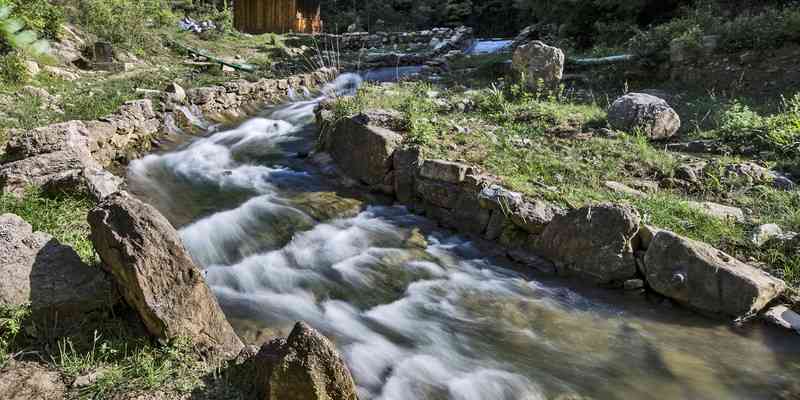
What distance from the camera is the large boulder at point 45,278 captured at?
2752mm

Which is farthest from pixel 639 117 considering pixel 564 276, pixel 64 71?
pixel 64 71

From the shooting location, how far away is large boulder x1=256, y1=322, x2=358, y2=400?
2365mm

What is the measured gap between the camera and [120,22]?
37.6ft

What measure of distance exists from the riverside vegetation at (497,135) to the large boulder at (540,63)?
Answer: 372 mm

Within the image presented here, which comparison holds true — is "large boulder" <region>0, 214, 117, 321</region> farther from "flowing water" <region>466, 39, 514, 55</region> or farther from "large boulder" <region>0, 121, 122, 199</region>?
"flowing water" <region>466, 39, 514, 55</region>

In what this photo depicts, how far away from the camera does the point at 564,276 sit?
4586 millimetres

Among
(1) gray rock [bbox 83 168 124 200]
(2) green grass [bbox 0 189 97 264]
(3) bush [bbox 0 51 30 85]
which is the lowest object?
(2) green grass [bbox 0 189 97 264]

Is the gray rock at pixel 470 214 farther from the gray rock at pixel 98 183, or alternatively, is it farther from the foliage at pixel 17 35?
the foliage at pixel 17 35

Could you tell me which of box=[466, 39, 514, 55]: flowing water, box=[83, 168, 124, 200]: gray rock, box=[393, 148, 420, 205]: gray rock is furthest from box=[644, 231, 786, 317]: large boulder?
box=[466, 39, 514, 55]: flowing water

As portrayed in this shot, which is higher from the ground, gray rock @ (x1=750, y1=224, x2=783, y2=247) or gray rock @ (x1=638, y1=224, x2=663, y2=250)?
gray rock @ (x1=750, y1=224, x2=783, y2=247)

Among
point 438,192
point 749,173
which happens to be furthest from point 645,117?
point 438,192

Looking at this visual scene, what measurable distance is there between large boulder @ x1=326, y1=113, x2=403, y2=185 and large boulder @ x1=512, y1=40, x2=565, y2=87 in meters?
3.80

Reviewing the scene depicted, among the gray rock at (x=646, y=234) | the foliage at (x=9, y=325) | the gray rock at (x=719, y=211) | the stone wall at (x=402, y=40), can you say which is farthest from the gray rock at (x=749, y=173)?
the stone wall at (x=402, y=40)

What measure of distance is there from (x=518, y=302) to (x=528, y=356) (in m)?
0.68
